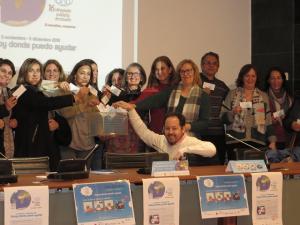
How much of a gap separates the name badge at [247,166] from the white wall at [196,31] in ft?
10.8

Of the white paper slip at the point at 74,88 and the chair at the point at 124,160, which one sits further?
the white paper slip at the point at 74,88

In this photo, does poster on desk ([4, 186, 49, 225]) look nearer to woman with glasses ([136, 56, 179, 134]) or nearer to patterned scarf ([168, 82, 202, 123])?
patterned scarf ([168, 82, 202, 123])

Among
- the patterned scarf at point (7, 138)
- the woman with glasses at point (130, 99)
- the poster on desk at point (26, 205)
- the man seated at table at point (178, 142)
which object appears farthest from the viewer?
the woman with glasses at point (130, 99)

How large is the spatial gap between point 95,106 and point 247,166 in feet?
5.78

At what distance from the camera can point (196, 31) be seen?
722 cm

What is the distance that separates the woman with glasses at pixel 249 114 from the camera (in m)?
5.38

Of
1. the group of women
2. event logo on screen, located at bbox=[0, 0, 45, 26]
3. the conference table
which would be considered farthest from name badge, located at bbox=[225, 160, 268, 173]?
event logo on screen, located at bbox=[0, 0, 45, 26]

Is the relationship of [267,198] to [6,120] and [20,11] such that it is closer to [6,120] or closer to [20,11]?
[6,120]

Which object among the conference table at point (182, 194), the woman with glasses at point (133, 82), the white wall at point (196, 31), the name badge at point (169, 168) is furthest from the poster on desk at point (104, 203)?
the white wall at point (196, 31)

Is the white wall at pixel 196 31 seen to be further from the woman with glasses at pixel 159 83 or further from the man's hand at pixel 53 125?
the man's hand at pixel 53 125

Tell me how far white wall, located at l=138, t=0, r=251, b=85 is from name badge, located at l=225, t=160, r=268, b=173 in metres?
3.30

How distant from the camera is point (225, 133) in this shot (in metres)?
5.59

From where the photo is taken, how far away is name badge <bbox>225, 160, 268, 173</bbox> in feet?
11.6

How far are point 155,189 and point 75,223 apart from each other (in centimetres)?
47
